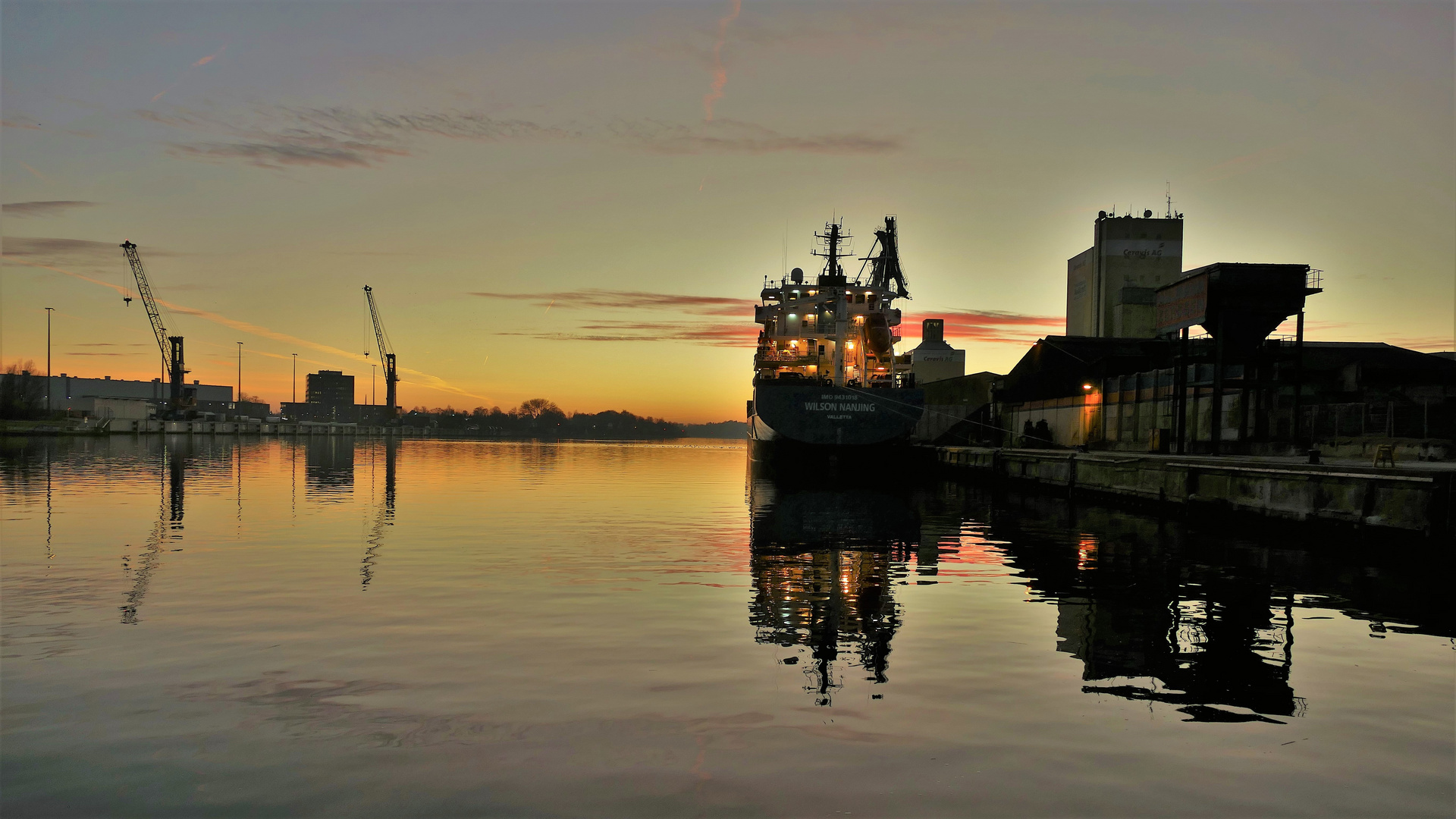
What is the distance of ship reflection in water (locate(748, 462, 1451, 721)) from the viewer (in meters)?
10.4

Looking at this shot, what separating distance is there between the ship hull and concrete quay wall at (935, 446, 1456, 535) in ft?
29.0

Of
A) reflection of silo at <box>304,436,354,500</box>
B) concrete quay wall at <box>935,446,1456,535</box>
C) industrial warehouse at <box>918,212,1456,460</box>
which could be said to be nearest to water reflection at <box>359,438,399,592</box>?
reflection of silo at <box>304,436,354,500</box>

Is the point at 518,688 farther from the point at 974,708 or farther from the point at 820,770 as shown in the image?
the point at 974,708

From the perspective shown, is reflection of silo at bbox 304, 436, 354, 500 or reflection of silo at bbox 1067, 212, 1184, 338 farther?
reflection of silo at bbox 1067, 212, 1184, 338

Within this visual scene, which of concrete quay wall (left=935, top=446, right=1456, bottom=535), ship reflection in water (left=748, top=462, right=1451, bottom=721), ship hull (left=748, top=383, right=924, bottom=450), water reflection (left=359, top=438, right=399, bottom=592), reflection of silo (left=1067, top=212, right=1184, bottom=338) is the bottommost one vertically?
water reflection (left=359, top=438, right=399, bottom=592)

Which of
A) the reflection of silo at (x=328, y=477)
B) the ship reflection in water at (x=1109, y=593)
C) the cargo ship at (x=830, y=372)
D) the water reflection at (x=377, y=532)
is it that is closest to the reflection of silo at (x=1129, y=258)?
the cargo ship at (x=830, y=372)

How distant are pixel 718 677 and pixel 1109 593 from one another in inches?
363

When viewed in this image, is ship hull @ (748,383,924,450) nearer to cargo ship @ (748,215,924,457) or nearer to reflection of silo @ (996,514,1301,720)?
cargo ship @ (748,215,924,457)

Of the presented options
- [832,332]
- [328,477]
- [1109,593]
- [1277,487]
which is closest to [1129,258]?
[832,332]

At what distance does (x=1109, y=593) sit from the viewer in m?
16.0

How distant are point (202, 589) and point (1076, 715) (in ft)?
47.0

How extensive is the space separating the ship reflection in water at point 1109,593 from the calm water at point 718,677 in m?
0.10

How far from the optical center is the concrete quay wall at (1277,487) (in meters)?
20.0

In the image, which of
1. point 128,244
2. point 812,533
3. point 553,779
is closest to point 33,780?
point 553,779
